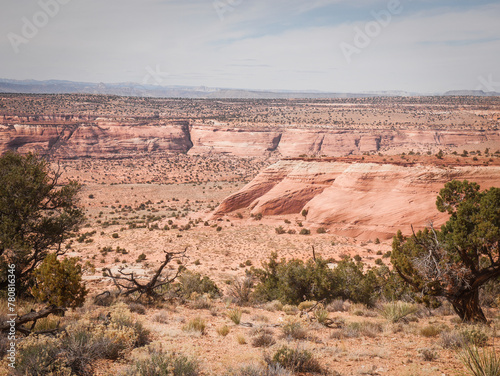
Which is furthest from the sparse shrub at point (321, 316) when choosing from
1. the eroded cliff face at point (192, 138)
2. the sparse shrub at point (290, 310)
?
the eroded cliff face at point (192, 138)

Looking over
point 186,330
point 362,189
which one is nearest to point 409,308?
point 186,330

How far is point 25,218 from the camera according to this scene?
9336 mm

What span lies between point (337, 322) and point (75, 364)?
6.06 metres

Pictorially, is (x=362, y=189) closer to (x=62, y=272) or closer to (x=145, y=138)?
(x=62, y=272)

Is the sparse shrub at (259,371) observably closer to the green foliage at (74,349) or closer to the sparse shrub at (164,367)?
the sparse shrub at (164,367)

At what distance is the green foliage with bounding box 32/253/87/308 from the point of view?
6.71 metres


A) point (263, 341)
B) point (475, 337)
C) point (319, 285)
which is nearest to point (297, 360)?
point (263, 341)

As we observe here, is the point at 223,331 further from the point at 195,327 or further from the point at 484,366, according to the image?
the point at 484,366

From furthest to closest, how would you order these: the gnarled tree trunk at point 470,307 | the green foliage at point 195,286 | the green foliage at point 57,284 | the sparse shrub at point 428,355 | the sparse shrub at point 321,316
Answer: the green foliage at point 195,286, the sparse shrub at point 321,316, the gnarled tree trunk at point 470,307, the green foliage at point 57,284, the sparse shrub at point 428,355

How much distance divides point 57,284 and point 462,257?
919 centimetres

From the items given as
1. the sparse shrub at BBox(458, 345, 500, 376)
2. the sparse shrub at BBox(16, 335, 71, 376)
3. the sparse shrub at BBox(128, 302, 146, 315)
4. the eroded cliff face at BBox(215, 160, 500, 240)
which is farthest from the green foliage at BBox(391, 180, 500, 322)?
the eroded cliff face at BBox(215, 160, 500, 240)

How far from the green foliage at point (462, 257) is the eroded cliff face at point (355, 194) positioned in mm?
9548

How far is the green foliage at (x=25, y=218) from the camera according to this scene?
863 cm

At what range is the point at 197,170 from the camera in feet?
198
